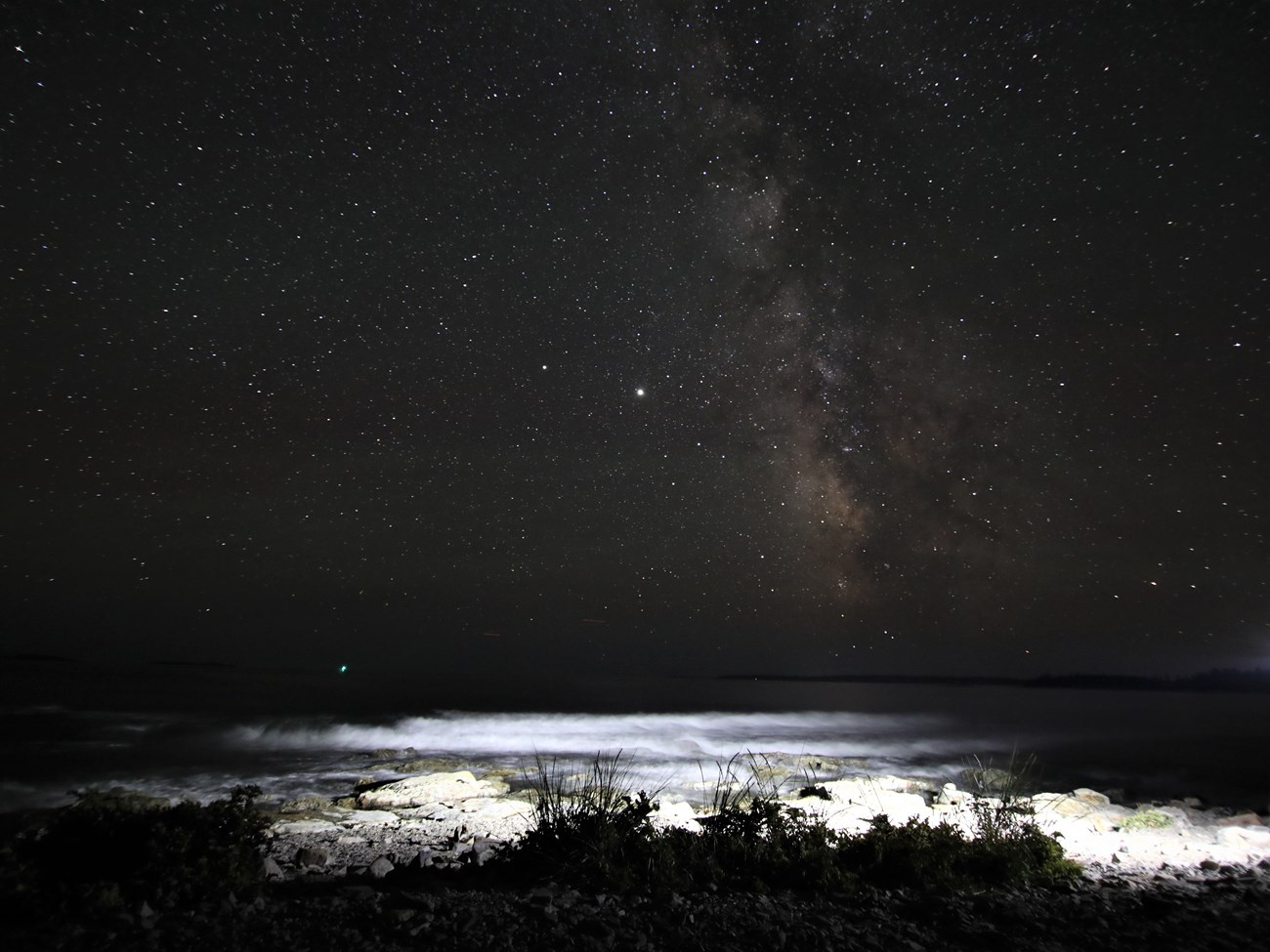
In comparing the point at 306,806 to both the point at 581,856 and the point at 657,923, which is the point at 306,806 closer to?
the point at 581,856

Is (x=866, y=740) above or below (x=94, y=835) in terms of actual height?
below

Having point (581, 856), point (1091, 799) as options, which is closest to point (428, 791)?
point (581, 856)

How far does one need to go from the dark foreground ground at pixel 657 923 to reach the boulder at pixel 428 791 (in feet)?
20.1

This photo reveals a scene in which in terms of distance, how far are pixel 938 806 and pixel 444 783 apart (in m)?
9.47

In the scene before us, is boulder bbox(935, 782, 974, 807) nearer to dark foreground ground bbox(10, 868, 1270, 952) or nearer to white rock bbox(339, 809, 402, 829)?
dark foreground ground bbox(10, 868, 1270, 952)

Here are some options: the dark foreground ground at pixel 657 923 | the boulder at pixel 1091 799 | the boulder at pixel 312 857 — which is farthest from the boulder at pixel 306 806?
the boulder at pixel 1091 799

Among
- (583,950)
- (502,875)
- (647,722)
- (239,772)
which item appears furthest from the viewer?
(647,722)

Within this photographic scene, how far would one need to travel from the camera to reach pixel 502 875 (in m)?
6.43

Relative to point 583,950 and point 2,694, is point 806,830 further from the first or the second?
point 2,694

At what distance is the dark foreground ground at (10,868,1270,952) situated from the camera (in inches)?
180

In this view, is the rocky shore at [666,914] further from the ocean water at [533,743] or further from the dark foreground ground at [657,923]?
the ocean water at [533,743]

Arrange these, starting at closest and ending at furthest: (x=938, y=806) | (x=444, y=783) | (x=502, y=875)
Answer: (x=502, y=875)
(x=938, y=806)
(x=444, y=783)

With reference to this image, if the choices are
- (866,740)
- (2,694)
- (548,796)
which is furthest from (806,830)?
(2,694)

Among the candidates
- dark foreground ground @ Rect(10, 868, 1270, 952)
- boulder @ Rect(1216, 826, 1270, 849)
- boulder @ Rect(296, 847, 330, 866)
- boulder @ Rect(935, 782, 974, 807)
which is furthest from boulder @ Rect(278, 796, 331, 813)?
boulder @ Rect(1216, 826, 1270, 849)
